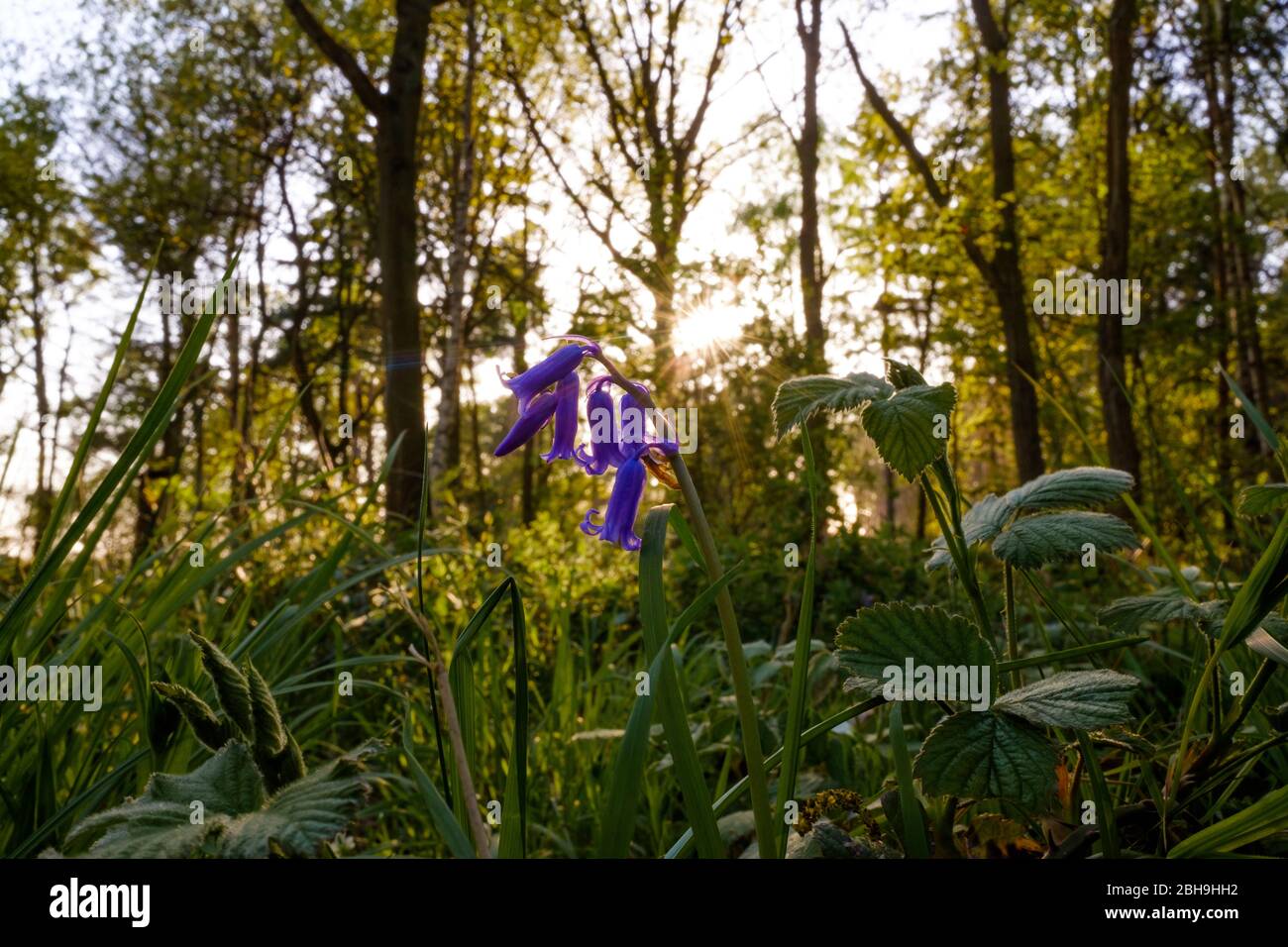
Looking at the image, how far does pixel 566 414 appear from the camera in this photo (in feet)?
3.59

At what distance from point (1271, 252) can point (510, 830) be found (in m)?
21.4

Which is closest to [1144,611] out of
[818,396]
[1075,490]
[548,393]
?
[1075,490]

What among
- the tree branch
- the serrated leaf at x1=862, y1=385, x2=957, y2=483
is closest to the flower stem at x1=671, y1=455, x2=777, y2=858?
the serrated leaf at x1=862, y1=385, x2=957, y2=483

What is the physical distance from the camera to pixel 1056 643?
334 centimetres

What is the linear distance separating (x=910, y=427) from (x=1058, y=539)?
0.23 m

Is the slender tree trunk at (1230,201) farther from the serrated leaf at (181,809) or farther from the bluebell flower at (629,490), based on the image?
the serrated leaf at (181,809)

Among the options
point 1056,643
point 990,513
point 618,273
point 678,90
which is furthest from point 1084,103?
point 990,513

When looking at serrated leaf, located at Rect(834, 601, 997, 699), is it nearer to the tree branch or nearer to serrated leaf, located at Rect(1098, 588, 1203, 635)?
serrated leaf, located at Rect(1098, 588, 1203, 635)

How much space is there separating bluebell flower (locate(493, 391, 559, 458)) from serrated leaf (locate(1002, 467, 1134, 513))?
608 millimetres

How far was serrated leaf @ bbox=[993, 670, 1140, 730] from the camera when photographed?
0.83 metres

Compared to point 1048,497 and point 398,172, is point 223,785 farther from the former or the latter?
point 398,172

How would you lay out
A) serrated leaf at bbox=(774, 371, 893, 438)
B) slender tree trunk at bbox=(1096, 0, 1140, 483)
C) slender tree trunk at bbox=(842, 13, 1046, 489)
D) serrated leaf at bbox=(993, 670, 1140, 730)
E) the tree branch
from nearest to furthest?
1. serrated leaf at bbox=(993, 670, 1140, 730)
2. serrated leaf at bbox=(774, 371, 893, 438)
3. slender tree trunk at bbox=(1096, 0, 1140, 483)
4. the tree branch
5. slender tree trunk at bbox=(842, 13, 1046, 489)
